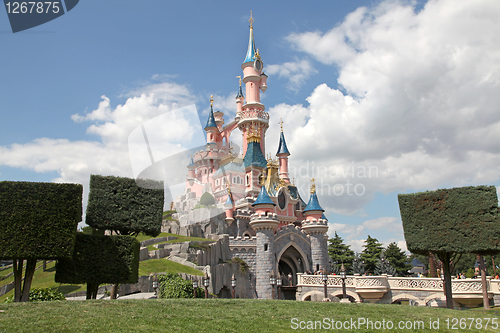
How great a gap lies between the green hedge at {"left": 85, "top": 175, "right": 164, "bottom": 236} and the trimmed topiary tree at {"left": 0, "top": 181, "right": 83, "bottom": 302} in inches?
149

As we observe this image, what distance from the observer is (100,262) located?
17.2 meters

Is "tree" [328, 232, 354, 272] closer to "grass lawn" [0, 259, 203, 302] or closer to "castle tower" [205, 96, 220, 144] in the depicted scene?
"castle tower" [205, 96, 220, 144]

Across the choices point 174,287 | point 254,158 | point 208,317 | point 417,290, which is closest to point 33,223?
point 208,317

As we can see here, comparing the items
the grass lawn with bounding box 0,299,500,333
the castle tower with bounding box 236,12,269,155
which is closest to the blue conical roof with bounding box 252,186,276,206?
the castle tower with bounding box 236,12,269,155

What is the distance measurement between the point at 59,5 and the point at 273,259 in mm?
29124

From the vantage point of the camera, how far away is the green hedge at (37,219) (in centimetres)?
1510

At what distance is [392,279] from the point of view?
81.9 ft

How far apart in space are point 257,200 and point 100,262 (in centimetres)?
2292

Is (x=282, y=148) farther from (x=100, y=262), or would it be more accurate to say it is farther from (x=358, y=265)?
(x=100, y=262)

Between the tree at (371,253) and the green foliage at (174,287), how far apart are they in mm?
35351

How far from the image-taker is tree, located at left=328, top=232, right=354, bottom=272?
5453cm

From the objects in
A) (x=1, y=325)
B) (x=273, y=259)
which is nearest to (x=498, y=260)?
(x=273, y=259)

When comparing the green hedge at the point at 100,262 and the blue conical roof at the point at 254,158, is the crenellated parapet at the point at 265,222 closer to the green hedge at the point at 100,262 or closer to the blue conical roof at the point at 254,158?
the blue conical roof at the point at 254,158

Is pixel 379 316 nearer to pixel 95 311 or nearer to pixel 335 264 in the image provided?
pixel 95 311
